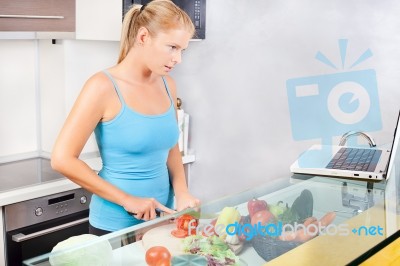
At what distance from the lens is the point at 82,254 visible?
3.34ft

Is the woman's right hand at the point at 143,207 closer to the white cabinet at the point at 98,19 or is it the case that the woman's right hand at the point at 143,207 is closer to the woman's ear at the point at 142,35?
the woman's ear at the point at 142,35

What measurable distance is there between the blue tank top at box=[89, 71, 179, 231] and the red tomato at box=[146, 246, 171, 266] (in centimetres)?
69

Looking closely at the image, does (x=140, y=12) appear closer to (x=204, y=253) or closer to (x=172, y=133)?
(x=172, y=133)

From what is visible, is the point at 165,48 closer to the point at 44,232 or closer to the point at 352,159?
the point at 352,159

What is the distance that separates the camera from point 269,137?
3.00 m

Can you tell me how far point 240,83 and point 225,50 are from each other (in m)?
0.19

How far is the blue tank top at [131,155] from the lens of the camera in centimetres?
175

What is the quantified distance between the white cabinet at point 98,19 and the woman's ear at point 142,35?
3.26ft

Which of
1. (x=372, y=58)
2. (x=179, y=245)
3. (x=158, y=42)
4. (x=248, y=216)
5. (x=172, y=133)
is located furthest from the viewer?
(x=372, y=58)

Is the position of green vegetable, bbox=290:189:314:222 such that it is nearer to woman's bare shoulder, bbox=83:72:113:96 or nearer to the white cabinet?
woman's bare shoulder, bbox=83:72:113:96

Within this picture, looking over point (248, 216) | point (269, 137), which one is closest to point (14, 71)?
point (269, 137)

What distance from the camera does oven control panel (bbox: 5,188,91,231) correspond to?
2344mm

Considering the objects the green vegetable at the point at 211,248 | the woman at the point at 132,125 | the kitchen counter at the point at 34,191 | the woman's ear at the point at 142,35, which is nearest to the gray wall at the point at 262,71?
the kitchen counter at the point at 34,191

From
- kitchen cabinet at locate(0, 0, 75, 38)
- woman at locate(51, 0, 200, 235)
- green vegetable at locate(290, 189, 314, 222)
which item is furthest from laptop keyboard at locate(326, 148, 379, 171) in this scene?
kitchen cabinet at locate(0, 0, 75, 38)
